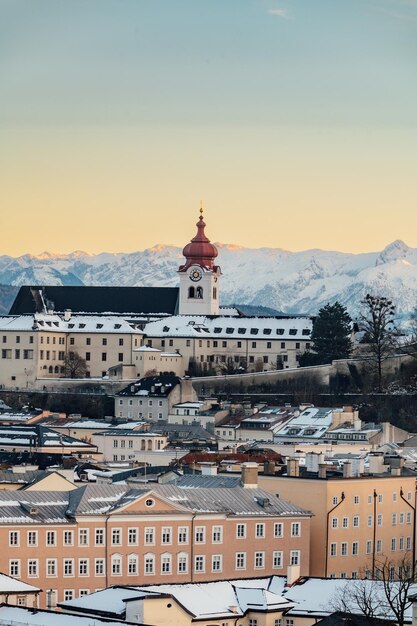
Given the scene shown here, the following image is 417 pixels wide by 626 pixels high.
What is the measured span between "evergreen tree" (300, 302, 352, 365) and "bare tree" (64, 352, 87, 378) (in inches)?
657

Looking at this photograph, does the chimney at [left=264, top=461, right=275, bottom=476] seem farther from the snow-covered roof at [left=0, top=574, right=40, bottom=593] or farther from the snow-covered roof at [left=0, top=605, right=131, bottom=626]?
the snow-covered roof at [left=0, top=605, right=131, bottom=626]

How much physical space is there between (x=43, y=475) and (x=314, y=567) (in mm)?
11544

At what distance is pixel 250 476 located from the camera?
8238 cm

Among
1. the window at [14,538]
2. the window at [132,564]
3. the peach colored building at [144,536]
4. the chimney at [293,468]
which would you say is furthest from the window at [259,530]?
→ the window at [14,538]

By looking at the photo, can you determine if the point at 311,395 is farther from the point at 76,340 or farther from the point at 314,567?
the point at 314,567

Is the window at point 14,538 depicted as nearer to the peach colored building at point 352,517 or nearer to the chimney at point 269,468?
the peach colored building at point 352,517

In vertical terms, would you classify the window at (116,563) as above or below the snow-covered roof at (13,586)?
below

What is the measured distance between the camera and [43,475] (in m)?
85.2

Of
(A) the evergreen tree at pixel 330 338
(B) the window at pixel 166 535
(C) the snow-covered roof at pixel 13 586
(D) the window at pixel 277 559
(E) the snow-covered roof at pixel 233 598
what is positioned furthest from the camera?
(A) the evergreen tree at pixel 330 338

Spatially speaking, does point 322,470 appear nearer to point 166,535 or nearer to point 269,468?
point 269,468

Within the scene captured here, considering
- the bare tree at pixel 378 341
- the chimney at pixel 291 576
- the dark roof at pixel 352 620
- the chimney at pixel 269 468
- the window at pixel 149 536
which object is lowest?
the dark roof at pixel 352 620

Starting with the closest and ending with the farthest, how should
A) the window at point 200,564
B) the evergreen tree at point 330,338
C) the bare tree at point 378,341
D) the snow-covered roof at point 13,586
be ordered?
1. the snow-covered roof at point 13,586
2. the window at point 200,564
3. the bare tree at point 378,341
4. the evergreen tree at point 330,338

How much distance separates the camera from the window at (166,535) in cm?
7594

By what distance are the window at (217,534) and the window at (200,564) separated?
838mm
